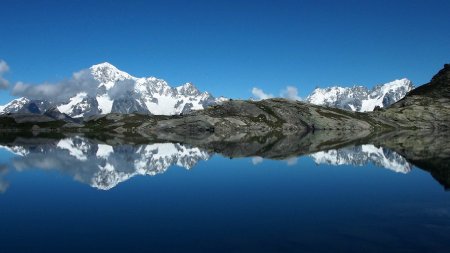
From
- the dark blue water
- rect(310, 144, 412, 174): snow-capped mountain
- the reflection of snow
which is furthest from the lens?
the reflection of snow

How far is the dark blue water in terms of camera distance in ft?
76.1

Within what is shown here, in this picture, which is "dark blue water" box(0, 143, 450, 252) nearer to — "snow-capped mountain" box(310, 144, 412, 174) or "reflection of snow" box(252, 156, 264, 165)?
"snow-capped mountain" box(310, 144, 412, 174)

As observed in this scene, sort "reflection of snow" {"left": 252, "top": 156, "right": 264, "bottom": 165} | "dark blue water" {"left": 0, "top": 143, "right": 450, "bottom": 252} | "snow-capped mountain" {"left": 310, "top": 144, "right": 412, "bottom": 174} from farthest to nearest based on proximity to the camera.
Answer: "reflection of snow" {"left": 252, "top": 156, "right": 264, "bottom": 165} → "snow-capped mountain" {"left": 310, "top": 144, "right": 412, "bottom": 174} → "dark blue water" {"left": 0, "top": 143, "right": 450, "bottom": 252}

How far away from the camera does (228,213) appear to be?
103 feet

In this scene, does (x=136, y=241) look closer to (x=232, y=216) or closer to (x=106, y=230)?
(x=106, y=230)

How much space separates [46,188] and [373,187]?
33.9 meters

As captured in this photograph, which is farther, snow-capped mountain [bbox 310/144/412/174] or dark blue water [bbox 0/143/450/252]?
snow-capped mountain [bbox 310/144/412/174]

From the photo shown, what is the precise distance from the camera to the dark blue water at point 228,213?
914 inches

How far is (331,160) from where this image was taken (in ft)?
234

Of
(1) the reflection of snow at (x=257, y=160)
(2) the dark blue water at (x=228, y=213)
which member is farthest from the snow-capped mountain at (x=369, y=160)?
(1) the reflection of snow at (x=257, y=160)

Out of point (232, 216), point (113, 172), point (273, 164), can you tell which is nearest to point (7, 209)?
point (232, 216)

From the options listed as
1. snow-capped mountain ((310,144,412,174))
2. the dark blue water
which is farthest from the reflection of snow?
the dark blue water

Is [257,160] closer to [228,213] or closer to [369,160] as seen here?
[369,160]

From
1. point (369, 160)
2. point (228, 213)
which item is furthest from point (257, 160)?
point (228, 213)
